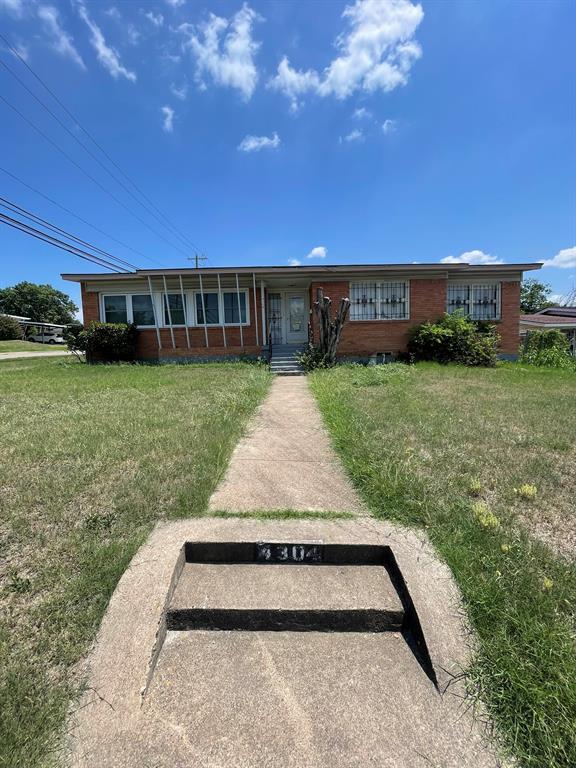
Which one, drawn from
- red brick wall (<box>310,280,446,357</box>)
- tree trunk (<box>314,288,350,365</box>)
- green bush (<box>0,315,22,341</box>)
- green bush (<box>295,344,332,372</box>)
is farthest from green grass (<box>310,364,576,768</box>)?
green bush (<box>0,315,22,341</box>)

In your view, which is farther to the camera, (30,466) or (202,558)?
(30,466)

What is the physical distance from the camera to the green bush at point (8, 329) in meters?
35.6

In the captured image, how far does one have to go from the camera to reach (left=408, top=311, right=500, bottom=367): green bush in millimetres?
12203

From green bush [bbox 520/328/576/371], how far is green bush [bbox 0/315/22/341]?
42.9 metres

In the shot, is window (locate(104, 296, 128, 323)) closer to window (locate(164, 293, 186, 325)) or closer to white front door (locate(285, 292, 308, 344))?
window (locate(164, 293, 186, 325))

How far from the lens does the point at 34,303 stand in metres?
69.6

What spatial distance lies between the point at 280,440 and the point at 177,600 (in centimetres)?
269

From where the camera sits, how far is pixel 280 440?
4582mm

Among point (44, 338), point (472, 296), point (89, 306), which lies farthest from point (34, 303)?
point (472, 296)

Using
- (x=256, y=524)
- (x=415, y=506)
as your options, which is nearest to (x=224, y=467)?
(x=256, y=524)

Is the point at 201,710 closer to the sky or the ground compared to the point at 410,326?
closer to the ground

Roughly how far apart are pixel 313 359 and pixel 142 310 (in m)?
6.98

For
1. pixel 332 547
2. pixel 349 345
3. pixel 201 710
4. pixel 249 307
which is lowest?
pixel 201 710

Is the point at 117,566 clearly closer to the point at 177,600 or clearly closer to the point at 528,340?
the point at 177,600
